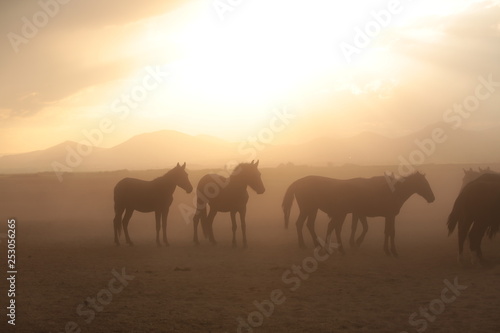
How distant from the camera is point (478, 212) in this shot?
524 inches

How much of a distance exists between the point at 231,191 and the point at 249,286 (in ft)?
22.0

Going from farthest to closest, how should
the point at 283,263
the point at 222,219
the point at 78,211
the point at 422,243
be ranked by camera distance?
the point at 78,211 < the point at 222,219 < the point at 422,243 < the point at 283,263

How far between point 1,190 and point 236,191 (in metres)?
42.1

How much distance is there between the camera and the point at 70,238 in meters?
20.0

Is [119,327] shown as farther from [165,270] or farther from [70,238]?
[70,238]

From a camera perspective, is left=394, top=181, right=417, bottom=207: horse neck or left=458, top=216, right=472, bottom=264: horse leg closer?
left=458, top=216, right=472, bottom=264: horse leg

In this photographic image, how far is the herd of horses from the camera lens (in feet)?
43.9

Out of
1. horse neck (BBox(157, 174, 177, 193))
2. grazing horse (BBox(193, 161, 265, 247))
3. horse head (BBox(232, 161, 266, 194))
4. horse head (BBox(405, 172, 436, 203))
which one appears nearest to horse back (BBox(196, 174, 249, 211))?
grazing horse (BBox(193, 161, 265, 247))

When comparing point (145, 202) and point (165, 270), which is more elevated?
point (145, 202)

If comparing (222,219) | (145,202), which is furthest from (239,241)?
(222,219)

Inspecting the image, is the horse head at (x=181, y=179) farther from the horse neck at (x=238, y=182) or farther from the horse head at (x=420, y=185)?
the horse head at (x=420, y=185)

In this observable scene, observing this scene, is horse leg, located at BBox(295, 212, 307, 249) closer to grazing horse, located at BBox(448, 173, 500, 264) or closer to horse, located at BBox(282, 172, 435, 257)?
horse, located at BBox(282, 172, 435, 257)

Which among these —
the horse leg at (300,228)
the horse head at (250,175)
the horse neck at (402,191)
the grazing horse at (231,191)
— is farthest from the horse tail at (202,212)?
the horse neck at (402,191)

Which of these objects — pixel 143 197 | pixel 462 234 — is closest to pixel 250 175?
pixel 143 197
